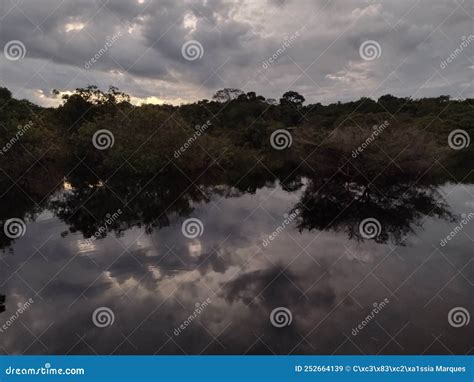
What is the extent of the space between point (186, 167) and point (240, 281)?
101ft

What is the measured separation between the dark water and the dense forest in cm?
71

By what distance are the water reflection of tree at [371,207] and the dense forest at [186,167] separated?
3.2 inches

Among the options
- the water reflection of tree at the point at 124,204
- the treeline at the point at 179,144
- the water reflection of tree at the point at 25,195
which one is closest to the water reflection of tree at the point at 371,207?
the treeline at the point at 179,144

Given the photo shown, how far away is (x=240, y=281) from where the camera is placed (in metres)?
14.2

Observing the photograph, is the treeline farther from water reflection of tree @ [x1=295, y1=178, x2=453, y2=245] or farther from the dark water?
the dark water

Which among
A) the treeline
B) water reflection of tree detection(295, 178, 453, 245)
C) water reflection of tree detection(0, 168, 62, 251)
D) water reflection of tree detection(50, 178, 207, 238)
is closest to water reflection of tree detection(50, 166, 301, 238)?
water reflection of tree detection(50, 178, 207, 238)

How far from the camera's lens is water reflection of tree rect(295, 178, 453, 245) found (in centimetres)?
2022

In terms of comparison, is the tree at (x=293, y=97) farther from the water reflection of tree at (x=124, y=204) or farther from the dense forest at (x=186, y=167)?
the water reflection of tree at (x=124, y=204)

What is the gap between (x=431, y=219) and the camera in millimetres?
21797

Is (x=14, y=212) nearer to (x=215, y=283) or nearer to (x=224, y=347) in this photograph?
(x=215, y=283)

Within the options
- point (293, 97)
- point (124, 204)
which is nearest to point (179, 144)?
point (124, 204)

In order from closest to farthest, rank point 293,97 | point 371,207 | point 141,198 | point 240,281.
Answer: point 240,281, point 371,207, point 141,198, point 293,97

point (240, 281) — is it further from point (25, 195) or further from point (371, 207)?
point (25, 195)

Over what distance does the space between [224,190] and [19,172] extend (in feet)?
80.6
